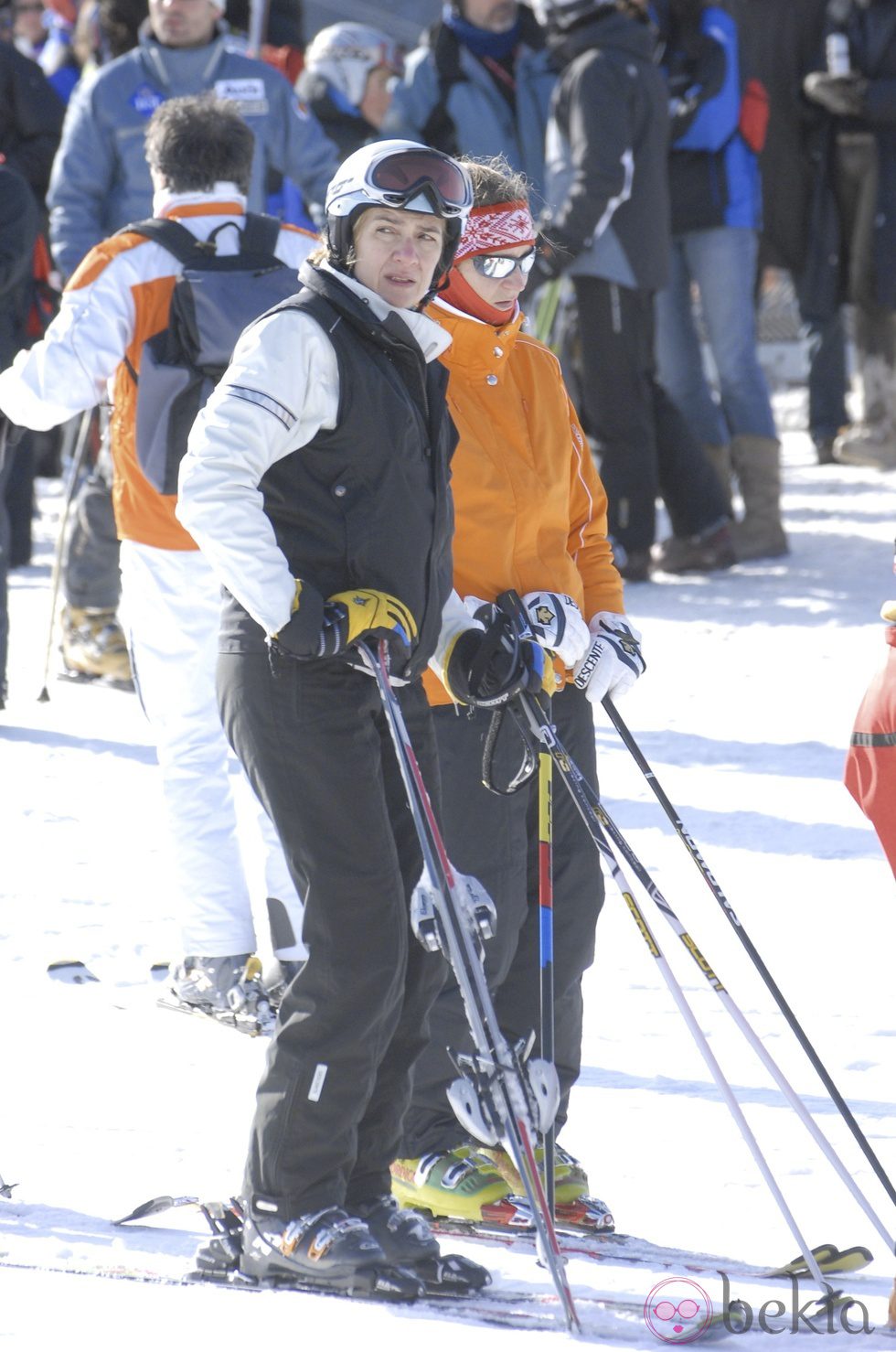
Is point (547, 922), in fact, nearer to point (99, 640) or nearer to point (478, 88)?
point (99, 640)

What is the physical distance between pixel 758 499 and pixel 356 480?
6029 millimetres

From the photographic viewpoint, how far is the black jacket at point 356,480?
3129mm

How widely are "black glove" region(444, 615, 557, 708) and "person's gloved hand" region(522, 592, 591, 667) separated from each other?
88 millimetres

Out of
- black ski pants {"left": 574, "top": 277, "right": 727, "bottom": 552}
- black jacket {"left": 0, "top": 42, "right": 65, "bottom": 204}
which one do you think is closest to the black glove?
black ski pants {"left": 574, "top": 277, "right": 727, "bottom": 552}

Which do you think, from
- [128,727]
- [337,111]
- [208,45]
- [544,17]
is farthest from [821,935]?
[337,111]

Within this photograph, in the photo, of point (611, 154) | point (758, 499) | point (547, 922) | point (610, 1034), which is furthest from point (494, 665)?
point (758, 499)

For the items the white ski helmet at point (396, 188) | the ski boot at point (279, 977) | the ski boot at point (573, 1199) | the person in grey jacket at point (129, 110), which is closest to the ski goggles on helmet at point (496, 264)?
the white ski helmet at point (396, 188)

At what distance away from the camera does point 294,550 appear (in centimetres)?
315

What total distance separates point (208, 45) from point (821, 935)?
12.6 feet

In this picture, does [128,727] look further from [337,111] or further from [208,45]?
[337,111]

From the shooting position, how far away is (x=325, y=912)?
122 inches

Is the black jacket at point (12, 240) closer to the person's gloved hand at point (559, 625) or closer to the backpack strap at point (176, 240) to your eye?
the backpack strap at point (176, 240)

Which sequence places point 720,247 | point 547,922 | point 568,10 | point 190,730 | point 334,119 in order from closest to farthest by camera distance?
1. point 547,922
2. point 190,730
3. point 568,10
4. point 720,247
5. point 334,119

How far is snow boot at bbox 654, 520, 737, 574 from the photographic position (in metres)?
8.81
